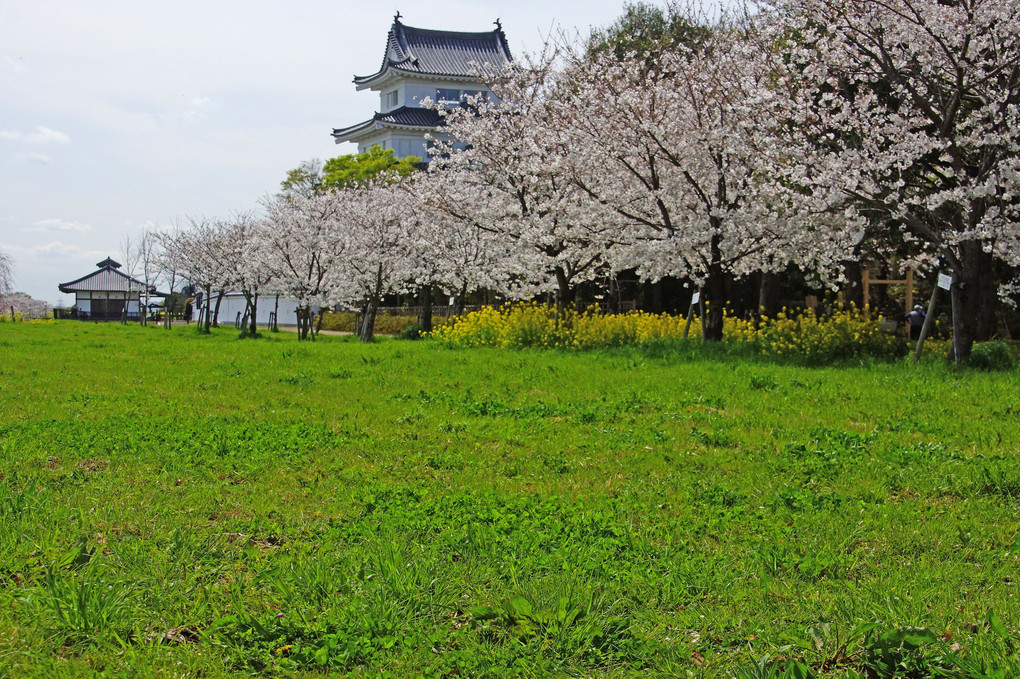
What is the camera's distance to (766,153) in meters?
13.1

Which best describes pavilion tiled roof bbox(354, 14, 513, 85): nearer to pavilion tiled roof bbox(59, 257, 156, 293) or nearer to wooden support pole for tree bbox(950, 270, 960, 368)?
pavilion tiled roof bbox(59, 257, 156, 293)

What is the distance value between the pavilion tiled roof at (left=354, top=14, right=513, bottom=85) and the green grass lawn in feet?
154

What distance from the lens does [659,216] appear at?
15859mm

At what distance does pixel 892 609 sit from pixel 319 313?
3173 cm

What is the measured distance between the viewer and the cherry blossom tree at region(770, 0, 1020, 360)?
10.9 m

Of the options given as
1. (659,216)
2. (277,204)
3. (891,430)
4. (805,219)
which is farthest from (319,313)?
(891,430)

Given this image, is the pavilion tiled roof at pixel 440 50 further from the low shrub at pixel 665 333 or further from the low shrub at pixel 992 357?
the low shrub at pixel 992 357

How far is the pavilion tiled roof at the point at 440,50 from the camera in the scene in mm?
51594

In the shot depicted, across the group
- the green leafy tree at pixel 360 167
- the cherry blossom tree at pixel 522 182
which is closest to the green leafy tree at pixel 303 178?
the green leafy tree at pixel 360 167

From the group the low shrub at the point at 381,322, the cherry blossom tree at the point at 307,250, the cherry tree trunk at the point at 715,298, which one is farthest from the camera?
the low shrub at the point at 381,322

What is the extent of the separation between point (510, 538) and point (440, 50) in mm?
53317

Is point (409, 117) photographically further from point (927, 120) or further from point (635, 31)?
point (927, 120)

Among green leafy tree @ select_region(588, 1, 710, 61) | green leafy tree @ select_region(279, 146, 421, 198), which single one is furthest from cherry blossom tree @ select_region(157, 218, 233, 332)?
green leafy tree @ select_region(588, 1, 710, 61)

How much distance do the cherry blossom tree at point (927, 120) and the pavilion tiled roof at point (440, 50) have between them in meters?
41.2
